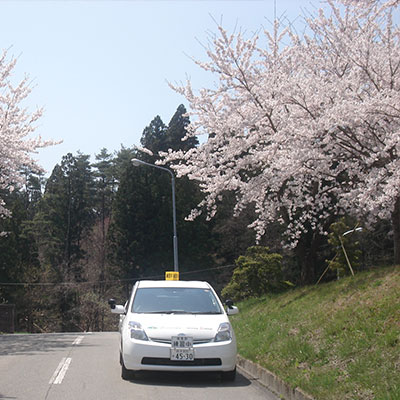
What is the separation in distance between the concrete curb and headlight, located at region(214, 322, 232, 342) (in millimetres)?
836

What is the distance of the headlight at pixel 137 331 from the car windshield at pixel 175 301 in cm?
62

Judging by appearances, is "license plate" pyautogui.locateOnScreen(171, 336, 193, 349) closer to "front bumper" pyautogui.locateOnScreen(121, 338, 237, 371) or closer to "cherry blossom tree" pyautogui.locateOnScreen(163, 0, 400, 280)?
"front bumper" pyautogui.locateOnScreen(121, 338, 237, 371)

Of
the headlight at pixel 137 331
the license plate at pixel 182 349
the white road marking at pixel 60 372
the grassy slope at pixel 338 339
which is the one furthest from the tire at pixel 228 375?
the white road marking at pixel 60 372

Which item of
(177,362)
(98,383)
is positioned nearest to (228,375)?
(177,362)

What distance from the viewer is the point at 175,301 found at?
32.4ft

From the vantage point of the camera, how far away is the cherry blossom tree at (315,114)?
38.5 ft

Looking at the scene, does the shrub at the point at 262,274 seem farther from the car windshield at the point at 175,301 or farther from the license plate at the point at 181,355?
the license plate at the point at 181,355

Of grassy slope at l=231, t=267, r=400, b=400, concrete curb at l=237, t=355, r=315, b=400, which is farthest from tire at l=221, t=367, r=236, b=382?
grassy slope at l=231, t=267, r=400, b=400

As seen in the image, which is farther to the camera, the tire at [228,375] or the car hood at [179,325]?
the tire at [228,375]

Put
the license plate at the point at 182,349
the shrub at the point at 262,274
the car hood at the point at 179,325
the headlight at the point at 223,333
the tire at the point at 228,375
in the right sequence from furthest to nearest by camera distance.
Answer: the shrub at the point at 262,274
the tire at the point at 228,375
the headlight at the point at 223,333
the car hood at the point at 179,325
the license plate at the point at 182,349

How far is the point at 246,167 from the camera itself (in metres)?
16.1

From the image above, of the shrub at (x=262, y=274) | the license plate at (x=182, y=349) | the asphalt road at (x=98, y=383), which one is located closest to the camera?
the asphalt road at (x=98, y=383)

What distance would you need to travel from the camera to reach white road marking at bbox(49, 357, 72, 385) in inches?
346

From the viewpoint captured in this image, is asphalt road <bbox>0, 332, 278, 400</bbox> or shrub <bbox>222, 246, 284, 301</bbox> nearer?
asphalt road <bbox>0, 332, 278, 400</bbox>
